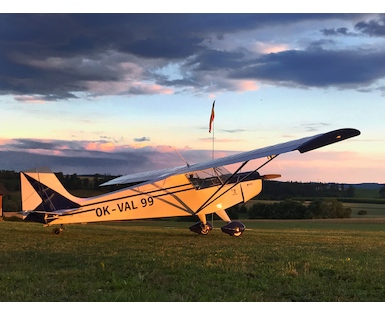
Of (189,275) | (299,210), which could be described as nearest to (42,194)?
(189,275)

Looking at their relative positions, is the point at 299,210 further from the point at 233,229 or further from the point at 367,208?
the point at 233,229

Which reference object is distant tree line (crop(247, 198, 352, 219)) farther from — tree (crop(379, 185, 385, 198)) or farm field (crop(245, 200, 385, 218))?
tree (crop(379, 185, 385, 198))

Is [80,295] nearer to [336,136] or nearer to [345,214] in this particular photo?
[336,136]

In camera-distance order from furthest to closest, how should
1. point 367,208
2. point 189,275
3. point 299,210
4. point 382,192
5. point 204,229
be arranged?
point 382,192 → point 367,208 → point 299,210 → point 204,229 → point 189,275

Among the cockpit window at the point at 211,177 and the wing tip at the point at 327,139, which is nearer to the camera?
the wing tip at the point at 327,139

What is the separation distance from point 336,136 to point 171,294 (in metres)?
5.98

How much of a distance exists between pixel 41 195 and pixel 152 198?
11.3 ft

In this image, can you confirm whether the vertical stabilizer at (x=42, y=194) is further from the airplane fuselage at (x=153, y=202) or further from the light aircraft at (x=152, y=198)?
the airplane fuselage at (x=153, y=202)

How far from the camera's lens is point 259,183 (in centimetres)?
1545

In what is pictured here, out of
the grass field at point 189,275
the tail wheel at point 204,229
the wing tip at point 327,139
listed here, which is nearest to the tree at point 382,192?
the tail wheel at point 204,229

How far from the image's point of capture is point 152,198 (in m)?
14.0

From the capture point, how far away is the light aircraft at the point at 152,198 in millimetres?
13328

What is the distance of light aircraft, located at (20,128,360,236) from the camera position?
13328 mm

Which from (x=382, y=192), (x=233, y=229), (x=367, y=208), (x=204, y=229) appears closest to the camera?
(x=233, y=229)
